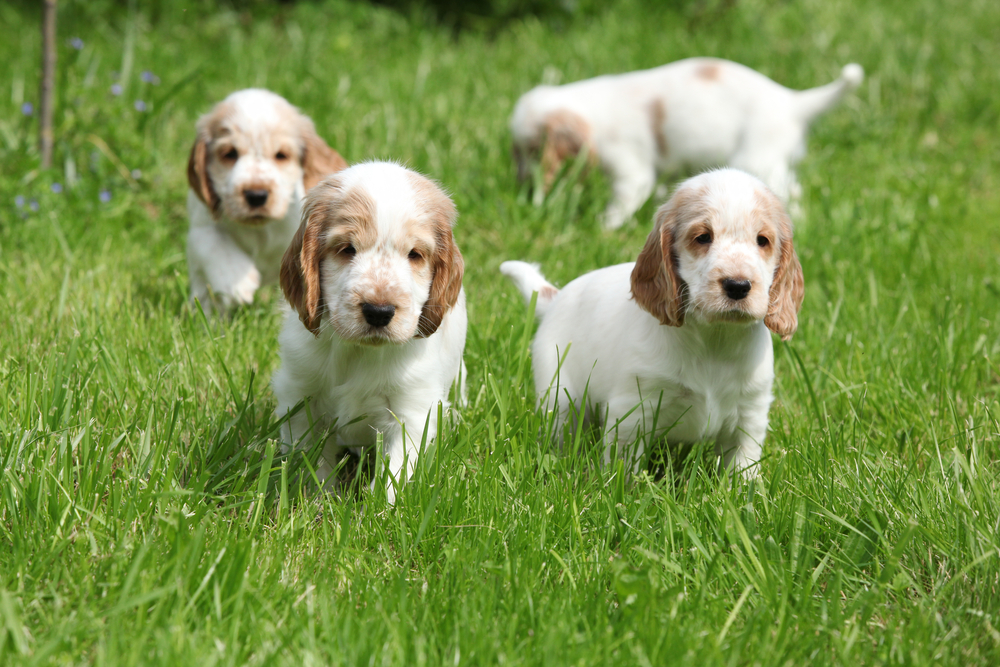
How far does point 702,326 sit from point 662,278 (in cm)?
25

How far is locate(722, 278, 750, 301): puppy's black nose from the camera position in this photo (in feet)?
9.39

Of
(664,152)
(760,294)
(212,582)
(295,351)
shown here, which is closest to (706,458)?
(760,294)

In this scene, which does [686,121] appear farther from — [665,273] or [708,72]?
[665,273]

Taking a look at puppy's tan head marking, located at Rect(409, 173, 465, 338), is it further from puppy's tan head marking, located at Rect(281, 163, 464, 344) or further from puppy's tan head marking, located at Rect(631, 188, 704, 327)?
puppy's tan head marking, located at Rect(631, 188, 704, 327)

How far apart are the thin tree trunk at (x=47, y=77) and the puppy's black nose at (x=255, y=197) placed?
1.90 m

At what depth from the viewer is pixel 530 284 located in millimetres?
3912

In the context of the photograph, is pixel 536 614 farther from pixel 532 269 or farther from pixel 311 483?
pixel 532 269

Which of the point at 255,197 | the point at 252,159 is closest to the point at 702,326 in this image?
the point at 255,197

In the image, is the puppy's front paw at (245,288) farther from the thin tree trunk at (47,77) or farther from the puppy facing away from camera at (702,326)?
the thin tree trunk at (47,77)

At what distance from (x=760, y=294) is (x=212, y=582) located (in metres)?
1.83

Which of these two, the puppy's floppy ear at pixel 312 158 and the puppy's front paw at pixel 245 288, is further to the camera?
the puppy's floppy ear at pixel 312 158

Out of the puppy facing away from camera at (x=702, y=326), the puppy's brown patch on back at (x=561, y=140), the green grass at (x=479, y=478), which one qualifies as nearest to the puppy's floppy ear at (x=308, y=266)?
the green grass at (x=479, y=478)

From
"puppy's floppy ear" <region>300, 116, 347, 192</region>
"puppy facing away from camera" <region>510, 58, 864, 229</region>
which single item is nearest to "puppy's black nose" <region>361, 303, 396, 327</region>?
"puppy's floppy ear" <region>300, 116, 347, 192</region>

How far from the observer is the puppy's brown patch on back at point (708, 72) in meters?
6.72
